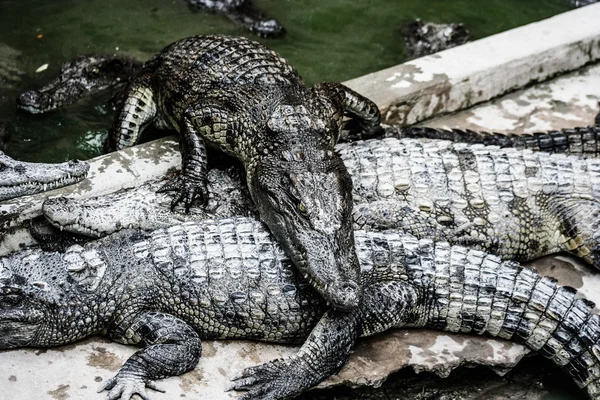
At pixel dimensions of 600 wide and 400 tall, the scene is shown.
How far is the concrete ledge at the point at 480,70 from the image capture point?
5.39 m

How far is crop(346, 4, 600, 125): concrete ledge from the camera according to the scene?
17.7 ft

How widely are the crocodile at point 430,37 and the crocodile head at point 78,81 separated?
8.24 feet

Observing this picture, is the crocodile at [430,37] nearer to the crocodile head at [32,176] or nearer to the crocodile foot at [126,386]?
the crocodile head at [32,176]

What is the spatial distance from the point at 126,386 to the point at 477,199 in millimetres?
2205

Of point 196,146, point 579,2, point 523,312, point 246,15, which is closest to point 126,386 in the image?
point 196,146

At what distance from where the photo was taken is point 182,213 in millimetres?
4195

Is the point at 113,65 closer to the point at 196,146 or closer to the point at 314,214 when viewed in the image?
the point at 196,146

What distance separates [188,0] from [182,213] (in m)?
3.85

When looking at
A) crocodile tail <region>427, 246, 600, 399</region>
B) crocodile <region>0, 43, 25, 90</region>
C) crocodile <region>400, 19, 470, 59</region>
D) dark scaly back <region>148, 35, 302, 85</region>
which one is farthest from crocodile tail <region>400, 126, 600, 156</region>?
crocodile <region>0, 43, 25, 90</region>

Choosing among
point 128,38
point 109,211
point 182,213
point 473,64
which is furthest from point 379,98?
point 128,38

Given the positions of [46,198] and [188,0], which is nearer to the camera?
[46,198]

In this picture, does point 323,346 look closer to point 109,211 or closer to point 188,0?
point 109,211

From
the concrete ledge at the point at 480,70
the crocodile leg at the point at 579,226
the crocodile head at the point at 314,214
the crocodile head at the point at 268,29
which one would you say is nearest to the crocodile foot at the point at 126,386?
the crocodile head at the point at 314,214

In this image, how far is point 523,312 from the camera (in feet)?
12.3
